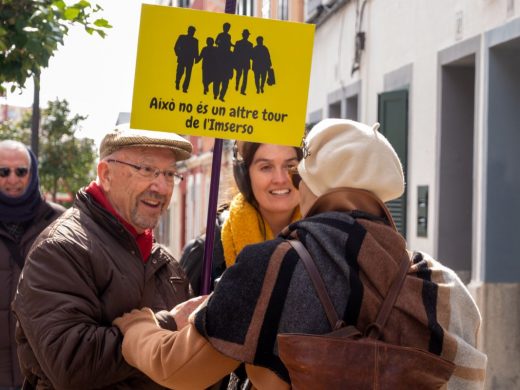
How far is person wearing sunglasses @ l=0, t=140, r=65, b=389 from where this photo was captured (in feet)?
20.3

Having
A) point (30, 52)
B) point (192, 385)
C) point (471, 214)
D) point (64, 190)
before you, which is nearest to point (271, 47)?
point (192, 385)

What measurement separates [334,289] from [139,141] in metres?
1.33

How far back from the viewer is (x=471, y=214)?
11.0 meters

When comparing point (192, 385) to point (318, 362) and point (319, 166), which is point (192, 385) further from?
point (319, 166)

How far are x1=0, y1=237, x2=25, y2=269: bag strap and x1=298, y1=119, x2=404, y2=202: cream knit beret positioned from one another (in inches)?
134

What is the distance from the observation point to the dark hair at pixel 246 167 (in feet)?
16.4

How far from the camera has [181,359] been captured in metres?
3.17

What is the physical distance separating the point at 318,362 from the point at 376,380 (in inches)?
5.8

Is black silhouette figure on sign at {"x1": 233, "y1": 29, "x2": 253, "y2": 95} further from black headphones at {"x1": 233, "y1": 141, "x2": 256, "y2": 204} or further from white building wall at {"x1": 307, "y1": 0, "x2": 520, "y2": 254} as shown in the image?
white building wall at {"x1": 307, "y1": 0, "x2": 520, "y2": 254}

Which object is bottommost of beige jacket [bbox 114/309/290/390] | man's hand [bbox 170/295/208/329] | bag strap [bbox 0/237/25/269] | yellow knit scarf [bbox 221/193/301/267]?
beige jacket [bbox 114/309/290/390]

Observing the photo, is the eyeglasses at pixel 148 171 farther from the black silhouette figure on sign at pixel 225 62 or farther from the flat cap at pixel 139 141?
the black silhouette figure on sign at pixel 225 62

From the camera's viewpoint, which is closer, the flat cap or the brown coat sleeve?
the brown coat sleeve

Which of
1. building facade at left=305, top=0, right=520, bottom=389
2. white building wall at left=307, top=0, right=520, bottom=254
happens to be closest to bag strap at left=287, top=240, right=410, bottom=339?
building facade at left=305, top=0, right=520, bottom=389

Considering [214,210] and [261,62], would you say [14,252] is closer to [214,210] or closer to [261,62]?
[214,210]
